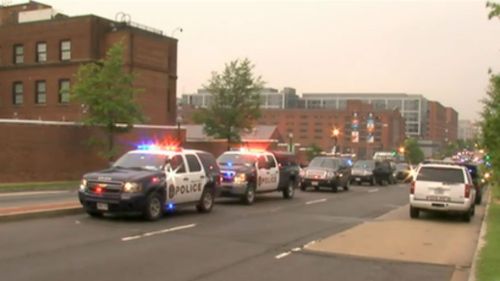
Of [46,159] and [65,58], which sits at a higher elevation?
[65,58]

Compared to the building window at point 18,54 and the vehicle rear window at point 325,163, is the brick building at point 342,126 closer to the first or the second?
the building window at point 18,54

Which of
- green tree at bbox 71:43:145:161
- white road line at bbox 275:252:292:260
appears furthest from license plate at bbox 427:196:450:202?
green tree at bbox 71:43:145:161

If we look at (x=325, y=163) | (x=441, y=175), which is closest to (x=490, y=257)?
(x=441, y=175)

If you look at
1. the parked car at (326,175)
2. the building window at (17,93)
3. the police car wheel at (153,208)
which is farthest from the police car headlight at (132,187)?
the building window at (17,93)

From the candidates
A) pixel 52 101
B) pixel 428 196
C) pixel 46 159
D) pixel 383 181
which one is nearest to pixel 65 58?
pixel 52 101

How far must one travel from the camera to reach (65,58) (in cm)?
5159

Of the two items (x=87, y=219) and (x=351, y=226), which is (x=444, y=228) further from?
(x=87, y=219)

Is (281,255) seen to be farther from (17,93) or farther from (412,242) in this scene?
(17,93)

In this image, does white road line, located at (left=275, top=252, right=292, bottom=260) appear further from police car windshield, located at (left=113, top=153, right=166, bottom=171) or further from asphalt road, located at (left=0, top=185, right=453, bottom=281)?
police car windshield, located at (left=113, top=153, right=166, bottom=171)

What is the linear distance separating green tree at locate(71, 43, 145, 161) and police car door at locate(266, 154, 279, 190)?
12939mm

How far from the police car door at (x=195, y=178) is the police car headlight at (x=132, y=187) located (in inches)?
97.4

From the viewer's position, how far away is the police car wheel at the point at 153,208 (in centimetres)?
1566

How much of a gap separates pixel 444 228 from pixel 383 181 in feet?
96.5

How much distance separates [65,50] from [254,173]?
33222 millimetres
